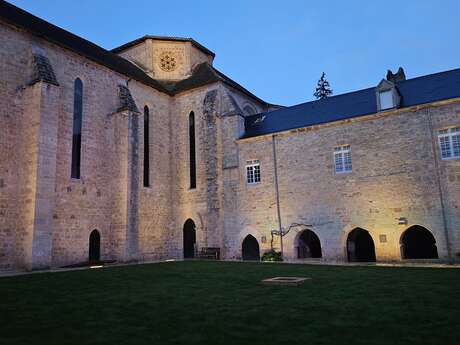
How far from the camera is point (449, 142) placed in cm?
1551

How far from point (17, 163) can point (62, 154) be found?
6.65 ft

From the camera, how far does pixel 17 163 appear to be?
1516cm

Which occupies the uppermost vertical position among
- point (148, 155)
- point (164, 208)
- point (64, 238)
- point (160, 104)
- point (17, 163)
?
point (160, 104)

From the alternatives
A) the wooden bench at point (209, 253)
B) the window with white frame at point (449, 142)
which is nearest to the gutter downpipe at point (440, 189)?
the window with white frame at point (449, 142)

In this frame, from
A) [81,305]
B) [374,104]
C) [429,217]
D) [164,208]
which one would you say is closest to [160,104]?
[164,208]

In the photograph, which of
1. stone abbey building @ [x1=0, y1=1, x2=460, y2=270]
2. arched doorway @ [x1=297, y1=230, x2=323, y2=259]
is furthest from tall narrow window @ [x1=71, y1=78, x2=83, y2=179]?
arched doorway @ [x1=297, y1=230, x2=323, y2=259]

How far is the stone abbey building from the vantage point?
49.9 feet

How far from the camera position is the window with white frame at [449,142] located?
50.3ft

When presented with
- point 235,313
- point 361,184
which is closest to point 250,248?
point 361,184

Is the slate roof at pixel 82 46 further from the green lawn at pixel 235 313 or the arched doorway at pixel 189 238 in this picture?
the green lawn at pixel 235 313

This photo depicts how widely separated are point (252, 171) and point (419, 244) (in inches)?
385

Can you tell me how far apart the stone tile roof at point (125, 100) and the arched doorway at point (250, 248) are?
980 cm

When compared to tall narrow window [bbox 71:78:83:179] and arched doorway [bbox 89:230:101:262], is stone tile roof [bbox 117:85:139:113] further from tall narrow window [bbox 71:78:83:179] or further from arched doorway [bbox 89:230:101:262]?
arched doorway [bbox 89:230:101:262]

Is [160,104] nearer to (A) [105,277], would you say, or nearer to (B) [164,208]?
(B) [164,208]
